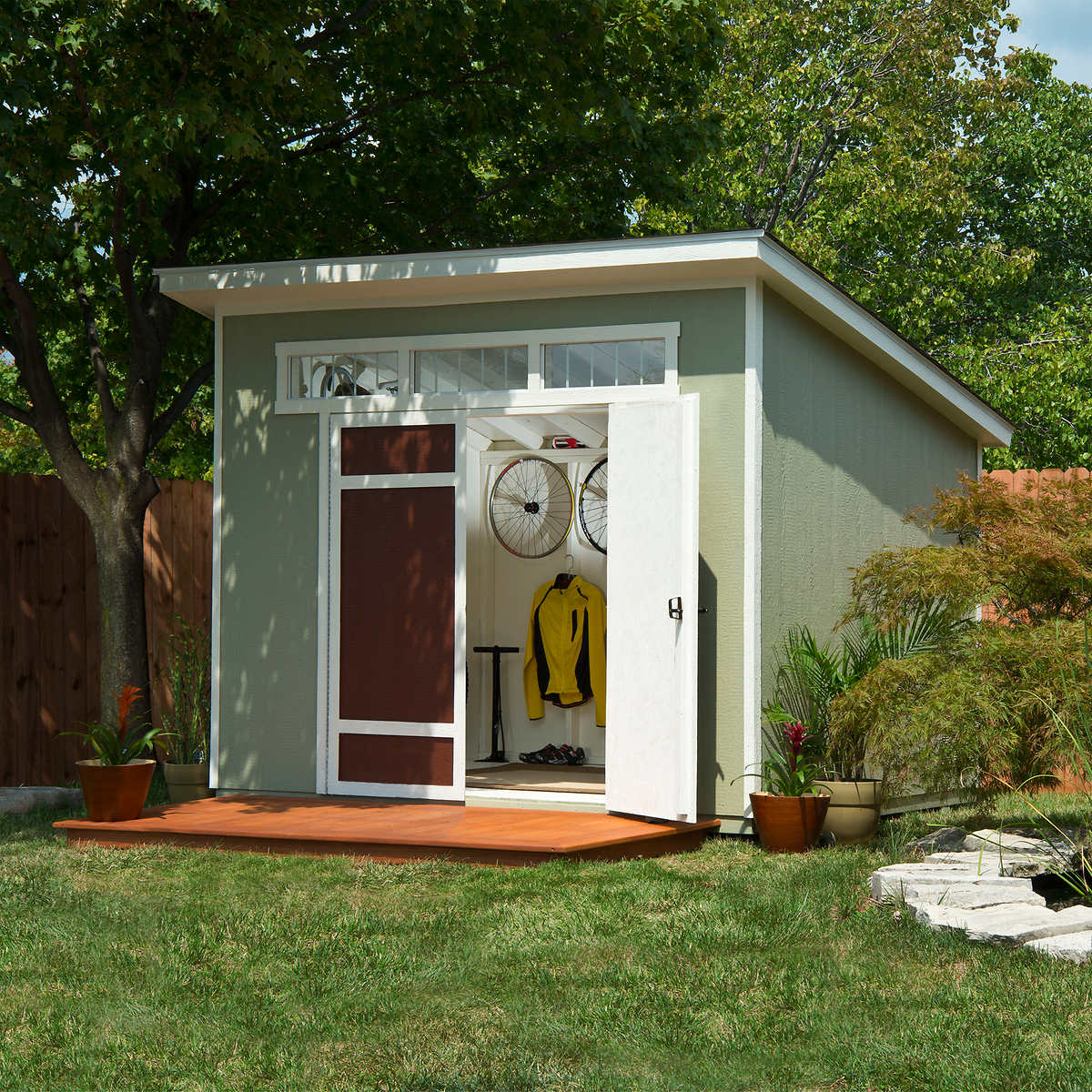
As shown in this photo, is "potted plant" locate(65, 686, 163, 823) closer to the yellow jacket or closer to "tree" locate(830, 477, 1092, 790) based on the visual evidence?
the yellow jacket

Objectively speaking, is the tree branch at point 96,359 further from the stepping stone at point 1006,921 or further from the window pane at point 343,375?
the stepping stone at point 1006,921

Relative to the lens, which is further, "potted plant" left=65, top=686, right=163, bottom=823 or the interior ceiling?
the interior ceiling

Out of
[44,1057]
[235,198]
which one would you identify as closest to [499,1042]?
[44,1057]

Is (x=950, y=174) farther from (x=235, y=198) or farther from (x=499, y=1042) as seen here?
(x=499, y=1042)

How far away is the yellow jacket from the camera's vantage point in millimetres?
8859

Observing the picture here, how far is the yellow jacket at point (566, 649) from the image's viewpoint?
29.1ft

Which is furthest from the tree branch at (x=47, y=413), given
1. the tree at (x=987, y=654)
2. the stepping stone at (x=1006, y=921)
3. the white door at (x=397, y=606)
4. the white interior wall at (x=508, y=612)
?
the stepping stone at (x=1006, y=921)

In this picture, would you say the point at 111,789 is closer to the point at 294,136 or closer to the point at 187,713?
the point at 187,713

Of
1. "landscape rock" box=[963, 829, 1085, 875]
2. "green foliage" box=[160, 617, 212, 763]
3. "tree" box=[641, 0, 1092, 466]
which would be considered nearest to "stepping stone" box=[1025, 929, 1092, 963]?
"landscape rock" box=[963, 829, 1085, 875]

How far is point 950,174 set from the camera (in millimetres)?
14766

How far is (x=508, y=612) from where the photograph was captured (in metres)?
9.38

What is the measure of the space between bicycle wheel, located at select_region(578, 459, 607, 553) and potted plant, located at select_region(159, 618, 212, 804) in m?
2.69

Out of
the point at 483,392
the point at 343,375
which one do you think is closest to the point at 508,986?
the point at 483,392

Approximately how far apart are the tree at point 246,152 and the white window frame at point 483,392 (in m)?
1.08
